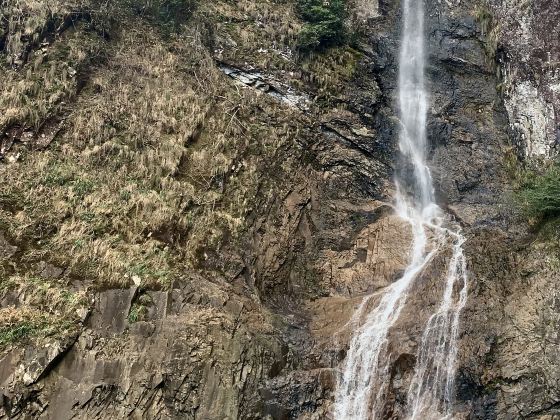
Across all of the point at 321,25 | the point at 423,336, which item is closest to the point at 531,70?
the point at 321,25

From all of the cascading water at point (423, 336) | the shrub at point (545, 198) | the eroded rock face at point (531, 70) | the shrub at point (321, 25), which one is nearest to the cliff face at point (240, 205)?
the eroded rock face at point (531, 70)

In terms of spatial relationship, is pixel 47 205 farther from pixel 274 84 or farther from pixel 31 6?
pixel 274 84

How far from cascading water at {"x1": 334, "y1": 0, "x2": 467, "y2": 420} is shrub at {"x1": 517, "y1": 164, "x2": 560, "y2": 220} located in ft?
8.46

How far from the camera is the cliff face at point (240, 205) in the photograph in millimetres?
11766

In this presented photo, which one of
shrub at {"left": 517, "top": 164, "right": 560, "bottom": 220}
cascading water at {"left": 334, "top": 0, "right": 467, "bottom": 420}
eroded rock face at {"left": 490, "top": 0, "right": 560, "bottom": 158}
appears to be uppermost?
eroded rock face at {"left": 490, "top": 0, "right": 560, "bottom": 158}

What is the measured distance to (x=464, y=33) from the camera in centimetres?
2345

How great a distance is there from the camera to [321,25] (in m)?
22.0

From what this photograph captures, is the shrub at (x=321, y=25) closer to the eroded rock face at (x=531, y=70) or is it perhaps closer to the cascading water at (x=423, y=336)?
the cascading water at (x=423, y=336)

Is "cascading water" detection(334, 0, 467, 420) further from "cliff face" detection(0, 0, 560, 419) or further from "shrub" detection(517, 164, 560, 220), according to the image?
"shrub" detection(517, 164, 560, 220)

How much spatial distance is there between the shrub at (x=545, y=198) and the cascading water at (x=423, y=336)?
2.58m

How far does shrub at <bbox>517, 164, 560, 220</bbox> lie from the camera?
53.2ft

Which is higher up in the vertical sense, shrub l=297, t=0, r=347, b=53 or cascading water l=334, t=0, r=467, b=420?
shrub l=297, t=0, r=347, b=53

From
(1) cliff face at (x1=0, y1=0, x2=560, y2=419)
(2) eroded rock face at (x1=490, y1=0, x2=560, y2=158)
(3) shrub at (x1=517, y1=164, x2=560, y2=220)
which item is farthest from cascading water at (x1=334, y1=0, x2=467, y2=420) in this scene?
(2) eroded rock face at (x1=490, y1=0, x2=560, y2=158)

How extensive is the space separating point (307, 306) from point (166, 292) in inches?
213
